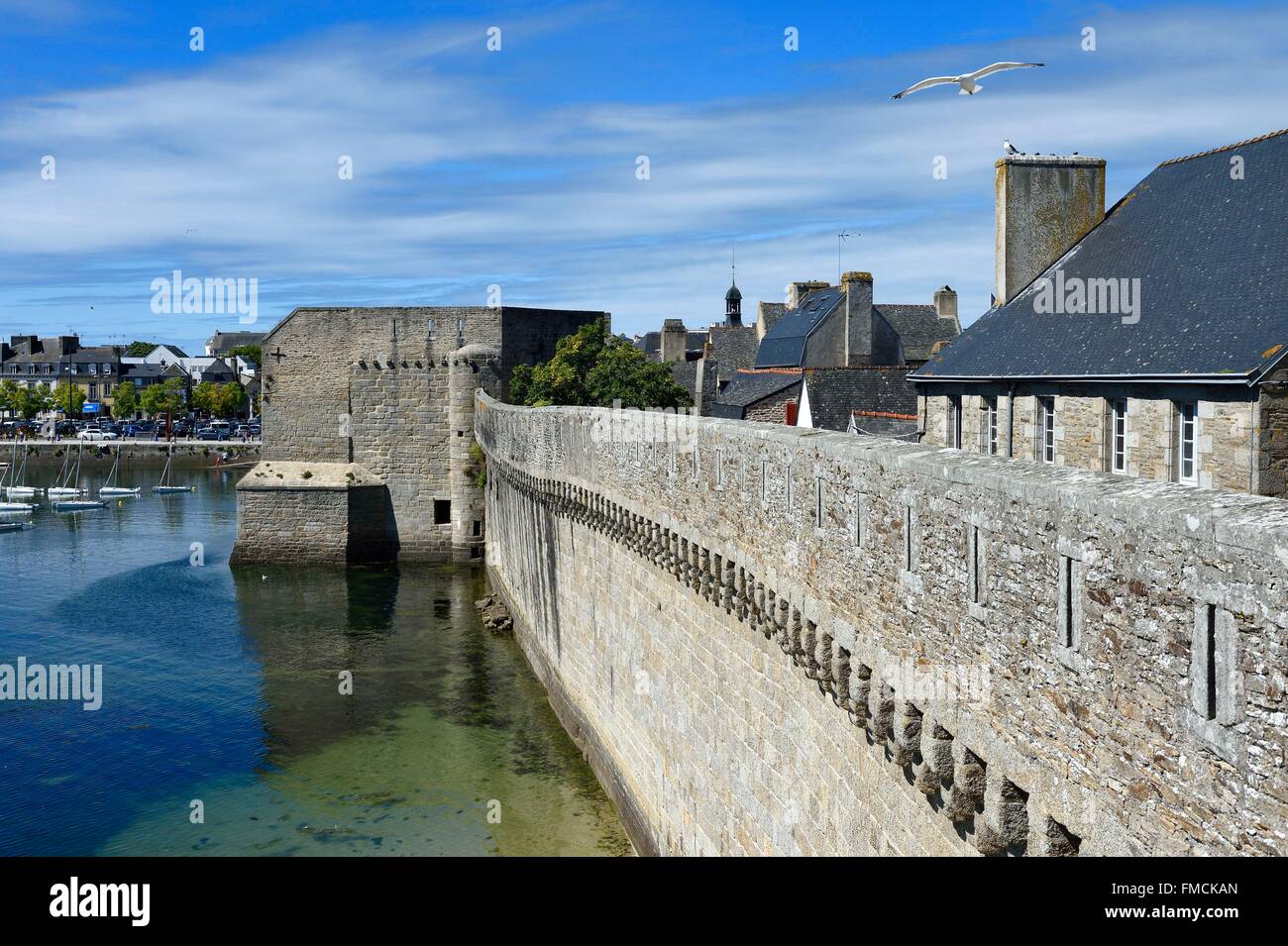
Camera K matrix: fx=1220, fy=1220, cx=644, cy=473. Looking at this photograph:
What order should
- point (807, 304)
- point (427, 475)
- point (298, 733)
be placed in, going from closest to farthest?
point (298, 733), point (427, 475), point (807, 304)

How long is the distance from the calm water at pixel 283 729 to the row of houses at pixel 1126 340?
8.59m

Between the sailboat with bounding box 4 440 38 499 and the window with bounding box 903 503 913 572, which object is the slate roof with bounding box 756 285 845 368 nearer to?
the window with bounding box 903 503 913 572

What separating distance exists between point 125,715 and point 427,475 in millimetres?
19435

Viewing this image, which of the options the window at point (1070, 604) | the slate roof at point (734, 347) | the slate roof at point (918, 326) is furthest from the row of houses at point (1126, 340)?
the slate roof at point (734, 347)

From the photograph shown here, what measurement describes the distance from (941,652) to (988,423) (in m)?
14.3

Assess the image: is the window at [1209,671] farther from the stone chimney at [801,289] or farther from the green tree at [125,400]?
the green tree at [125,400]

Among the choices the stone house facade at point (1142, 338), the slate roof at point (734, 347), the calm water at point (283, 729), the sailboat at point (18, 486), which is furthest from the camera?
the sailboat at point (18, 486)

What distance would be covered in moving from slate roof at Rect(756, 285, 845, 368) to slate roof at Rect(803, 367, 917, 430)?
13979 millimetres

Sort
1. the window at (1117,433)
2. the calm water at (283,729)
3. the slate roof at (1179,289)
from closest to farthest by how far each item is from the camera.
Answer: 1. the slate roof at (1179,289)
2. the window at (1117,433)
3. the calm water at (283,729)

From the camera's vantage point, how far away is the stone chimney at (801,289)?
1955 inches

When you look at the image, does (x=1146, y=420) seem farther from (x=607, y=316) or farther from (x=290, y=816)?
(x=607, y=316)

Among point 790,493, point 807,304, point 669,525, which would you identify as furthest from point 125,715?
point 807,304

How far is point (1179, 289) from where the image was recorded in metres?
16.4
